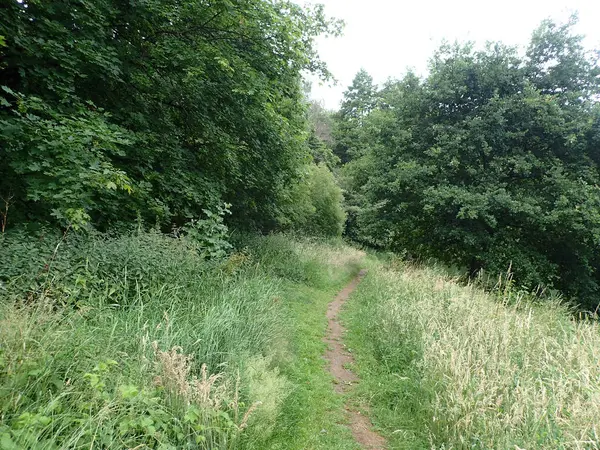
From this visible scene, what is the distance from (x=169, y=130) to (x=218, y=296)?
5.35 meters

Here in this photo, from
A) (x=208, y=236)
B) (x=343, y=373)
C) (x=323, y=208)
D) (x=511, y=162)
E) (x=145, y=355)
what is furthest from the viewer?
(x=323, y=208)

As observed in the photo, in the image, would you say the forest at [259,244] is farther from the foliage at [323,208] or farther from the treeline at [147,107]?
the foliage at [323,208]

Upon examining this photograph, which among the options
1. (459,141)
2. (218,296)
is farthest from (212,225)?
(459,141)

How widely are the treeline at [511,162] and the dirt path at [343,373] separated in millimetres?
6114

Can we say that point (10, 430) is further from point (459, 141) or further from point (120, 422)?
point (459, 141)

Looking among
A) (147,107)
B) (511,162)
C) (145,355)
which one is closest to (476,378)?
(145,355)

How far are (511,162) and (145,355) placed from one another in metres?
12.5

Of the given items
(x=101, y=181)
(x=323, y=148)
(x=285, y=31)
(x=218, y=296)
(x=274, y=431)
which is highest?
(x=285, y=31)

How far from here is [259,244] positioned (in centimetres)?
1195

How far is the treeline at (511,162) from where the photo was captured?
11.0 m

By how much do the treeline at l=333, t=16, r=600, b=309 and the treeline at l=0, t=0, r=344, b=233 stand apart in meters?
5.31

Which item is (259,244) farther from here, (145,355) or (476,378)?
(476,378)

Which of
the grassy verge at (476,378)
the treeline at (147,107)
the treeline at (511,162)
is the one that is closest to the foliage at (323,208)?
the treeline at (511,162)

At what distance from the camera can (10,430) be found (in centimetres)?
201
